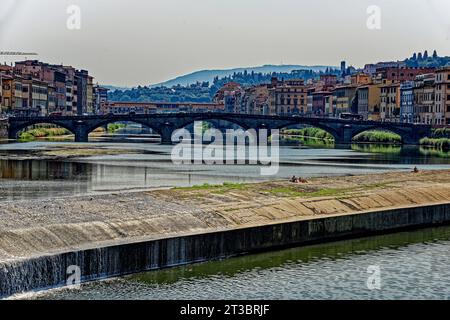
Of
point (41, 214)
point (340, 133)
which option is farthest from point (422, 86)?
point (41, 214)

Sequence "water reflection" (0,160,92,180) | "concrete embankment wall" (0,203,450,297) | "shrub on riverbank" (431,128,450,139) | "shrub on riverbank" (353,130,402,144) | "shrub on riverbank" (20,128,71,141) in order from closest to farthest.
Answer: "concrete embankment wall" (0,203,450,297) < "water reflection" (0,160,92,180) < "shrub on riverbank" (431,128,450,139) < "shrub on riverbank" (20,128,71,141) < "shrub on riverbank" (353,130,402,144)

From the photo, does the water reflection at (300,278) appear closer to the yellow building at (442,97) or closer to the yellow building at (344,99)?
the yellow building at (442,97)

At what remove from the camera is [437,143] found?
107250mm

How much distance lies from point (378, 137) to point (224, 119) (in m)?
19.6

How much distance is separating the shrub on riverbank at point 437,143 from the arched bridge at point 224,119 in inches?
66.6

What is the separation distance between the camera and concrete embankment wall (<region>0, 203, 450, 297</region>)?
2183 centimetres

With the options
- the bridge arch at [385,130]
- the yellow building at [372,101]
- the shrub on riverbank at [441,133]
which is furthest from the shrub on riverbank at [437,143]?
the yellow building at [372,101]

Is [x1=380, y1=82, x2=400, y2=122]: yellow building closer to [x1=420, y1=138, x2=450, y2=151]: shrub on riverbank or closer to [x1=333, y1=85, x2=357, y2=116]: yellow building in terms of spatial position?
[x1=333, y1=85, x2=357, y2=116]: yellow building

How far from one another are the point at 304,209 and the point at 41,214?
9561 millimetres

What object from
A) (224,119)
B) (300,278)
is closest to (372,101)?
(224,119)

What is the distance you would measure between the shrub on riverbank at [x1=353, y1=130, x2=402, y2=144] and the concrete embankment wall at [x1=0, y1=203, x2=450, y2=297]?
83.5 meters

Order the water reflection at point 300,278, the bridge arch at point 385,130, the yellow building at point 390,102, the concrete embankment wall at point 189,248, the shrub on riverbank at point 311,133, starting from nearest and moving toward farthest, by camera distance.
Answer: the concrete embankment wall at point 189,248
the water reflection at point 300,278
the bridge arch at point 385,130
the shrub on riverbank at point 311,133
the yellow building at point 390,102

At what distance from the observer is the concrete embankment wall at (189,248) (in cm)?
2183

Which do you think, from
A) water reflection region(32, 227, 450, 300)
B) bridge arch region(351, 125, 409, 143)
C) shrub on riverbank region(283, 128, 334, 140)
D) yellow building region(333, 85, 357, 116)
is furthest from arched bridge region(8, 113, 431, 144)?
water reflection region(32, 227, 450, 300)
